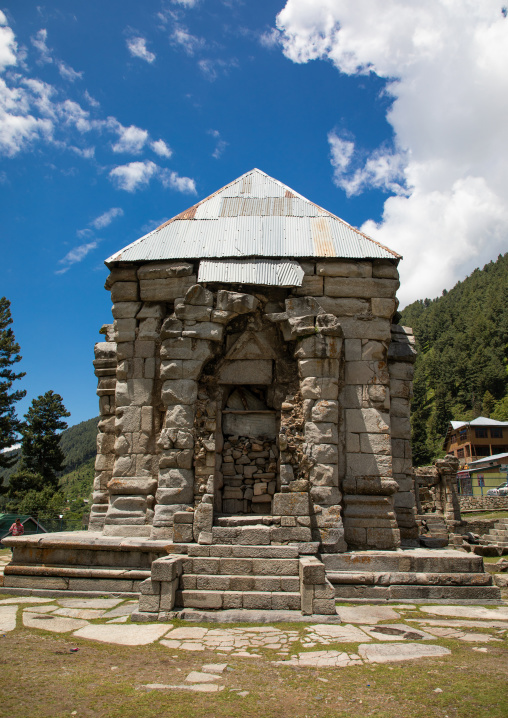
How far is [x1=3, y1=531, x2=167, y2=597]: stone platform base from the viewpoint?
25.7 ft

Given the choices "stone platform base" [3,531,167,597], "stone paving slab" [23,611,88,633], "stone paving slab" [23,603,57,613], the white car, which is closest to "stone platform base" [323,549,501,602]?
"stone platform base" [3,531,167,597]

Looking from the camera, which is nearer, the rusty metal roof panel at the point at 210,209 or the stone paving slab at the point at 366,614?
the stone paving slab at the point at 366,614

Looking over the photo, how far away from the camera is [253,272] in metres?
9.55

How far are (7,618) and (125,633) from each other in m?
1.81

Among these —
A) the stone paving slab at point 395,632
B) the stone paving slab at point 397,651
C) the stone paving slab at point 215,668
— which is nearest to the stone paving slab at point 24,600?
the stone paving slab at point 215,668

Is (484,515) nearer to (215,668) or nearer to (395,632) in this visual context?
(395,632)

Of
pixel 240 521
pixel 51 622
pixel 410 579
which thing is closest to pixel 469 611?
pixel 410 579

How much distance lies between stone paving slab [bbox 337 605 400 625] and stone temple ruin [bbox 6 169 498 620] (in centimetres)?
48

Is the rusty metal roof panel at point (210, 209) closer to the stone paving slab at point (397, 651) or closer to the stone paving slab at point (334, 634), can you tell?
the stone paving slab at point (334, 634)

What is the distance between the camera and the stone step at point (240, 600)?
661 cm

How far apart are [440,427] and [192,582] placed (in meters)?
70.9

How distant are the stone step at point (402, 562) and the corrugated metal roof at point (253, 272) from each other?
15.8ft

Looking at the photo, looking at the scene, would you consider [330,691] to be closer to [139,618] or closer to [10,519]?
[139,618]

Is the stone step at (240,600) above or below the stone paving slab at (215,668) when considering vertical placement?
above
